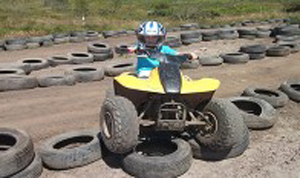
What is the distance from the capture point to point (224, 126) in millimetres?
4062

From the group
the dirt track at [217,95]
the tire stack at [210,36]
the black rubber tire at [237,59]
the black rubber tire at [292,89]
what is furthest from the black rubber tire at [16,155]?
the tire stack at [210,36]

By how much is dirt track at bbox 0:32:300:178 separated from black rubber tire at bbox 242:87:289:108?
0.56 feet

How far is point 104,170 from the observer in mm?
4332

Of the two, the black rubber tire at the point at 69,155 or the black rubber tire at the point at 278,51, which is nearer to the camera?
the black rubber tire at the point at 69,155

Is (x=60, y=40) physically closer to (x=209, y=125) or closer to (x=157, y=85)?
(x=157, y=85)

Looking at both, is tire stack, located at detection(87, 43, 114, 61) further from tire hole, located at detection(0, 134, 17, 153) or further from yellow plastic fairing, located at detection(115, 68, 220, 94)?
yellow plastic fairing, located at detection(115, 68, 220, 94)

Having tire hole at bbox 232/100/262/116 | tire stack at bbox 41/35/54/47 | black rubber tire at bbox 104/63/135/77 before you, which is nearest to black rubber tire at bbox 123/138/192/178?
tire hole at bbox 232/100/262/116

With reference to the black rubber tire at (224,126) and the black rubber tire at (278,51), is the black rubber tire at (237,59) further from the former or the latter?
the black rubber tire at (224,126)

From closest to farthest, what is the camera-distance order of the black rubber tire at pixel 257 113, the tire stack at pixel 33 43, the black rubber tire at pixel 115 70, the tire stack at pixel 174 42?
1. the black rubber tire at pixel 257 113
2. the black rubber tire at pixel 115 70
3. the tire stack at pixel 174 42
4. the tire stack at pixel 33 43

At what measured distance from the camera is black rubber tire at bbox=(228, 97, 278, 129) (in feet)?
18.2

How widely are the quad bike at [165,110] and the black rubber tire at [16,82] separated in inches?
176

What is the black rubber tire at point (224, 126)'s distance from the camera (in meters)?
4.05

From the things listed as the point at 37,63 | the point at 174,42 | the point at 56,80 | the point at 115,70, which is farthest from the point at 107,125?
the point at 174,42

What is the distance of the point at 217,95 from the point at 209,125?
3453 millimetres
